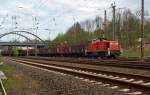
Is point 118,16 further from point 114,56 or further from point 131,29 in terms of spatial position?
point 114,56

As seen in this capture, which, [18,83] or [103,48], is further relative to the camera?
[103,48]

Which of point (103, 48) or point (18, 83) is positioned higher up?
point (103, 48)

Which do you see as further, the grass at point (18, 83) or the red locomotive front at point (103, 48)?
the red locomotive front at point (103, 48)

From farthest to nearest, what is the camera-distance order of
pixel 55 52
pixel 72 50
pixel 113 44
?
pixel 55 52 < pixel 72 50 < pixel 113 44

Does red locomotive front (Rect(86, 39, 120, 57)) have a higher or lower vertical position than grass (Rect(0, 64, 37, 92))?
Answer: higher

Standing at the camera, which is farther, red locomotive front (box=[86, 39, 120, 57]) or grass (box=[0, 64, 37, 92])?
red locomotive front (box=[86, 39, 120, 57])

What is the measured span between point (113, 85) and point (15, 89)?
4293 mm

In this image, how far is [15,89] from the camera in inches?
625

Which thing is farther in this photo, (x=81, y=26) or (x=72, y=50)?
(x=81, y=26)

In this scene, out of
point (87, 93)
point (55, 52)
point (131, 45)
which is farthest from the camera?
point (131, 45)

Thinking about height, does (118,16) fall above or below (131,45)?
above

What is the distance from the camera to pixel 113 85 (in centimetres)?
1451

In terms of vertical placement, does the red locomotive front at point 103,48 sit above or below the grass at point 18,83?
above

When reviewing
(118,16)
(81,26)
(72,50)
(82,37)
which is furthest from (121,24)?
(72,50)
